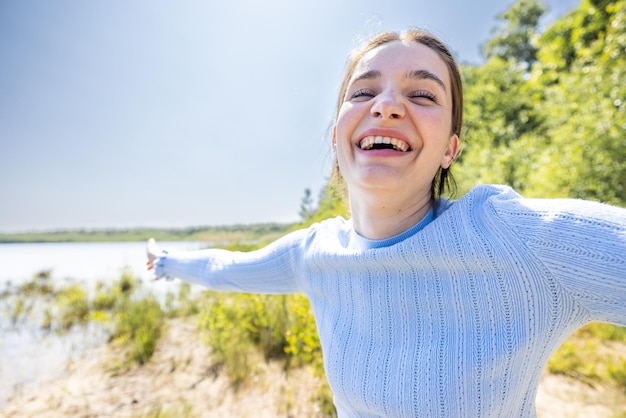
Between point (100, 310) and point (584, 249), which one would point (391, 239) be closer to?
point (584, 249)

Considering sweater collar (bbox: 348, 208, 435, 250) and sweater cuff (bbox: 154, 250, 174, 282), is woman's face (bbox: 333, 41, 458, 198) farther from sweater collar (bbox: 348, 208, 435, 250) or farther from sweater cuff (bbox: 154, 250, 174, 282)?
sweater cuff (bbox: 154, 250, 174, 282)

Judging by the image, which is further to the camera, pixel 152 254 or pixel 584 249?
pixel 152 254

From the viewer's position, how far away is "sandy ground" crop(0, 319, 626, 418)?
97.9 inches

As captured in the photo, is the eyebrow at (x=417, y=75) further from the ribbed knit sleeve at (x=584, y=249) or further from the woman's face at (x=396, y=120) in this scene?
the ribbed knit sleeve at (x=584, y=249)

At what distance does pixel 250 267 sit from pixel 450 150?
3.41 ft

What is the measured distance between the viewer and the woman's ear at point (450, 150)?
117 centimetres

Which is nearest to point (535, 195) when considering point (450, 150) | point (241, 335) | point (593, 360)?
point (593, 360)

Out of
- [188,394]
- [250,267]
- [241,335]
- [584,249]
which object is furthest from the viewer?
[241,335]

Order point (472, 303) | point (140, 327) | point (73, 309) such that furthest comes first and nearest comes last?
point (73, 309)
point (140, 327)
point (472, 303)

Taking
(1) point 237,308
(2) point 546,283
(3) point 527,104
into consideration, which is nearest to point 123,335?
(1) point 237,308

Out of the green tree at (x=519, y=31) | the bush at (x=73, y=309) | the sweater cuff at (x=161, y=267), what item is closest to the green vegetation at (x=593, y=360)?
the sweater cuff at (x=161, y=267)

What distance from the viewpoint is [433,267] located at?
3.05 feet

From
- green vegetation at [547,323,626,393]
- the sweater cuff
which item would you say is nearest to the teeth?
the sweater cuff

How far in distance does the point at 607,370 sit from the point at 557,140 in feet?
7.19
